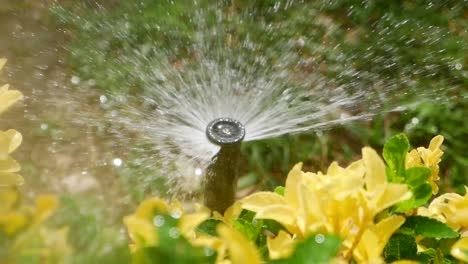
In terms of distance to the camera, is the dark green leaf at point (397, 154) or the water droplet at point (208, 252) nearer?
the water droplet at point (208, 252)

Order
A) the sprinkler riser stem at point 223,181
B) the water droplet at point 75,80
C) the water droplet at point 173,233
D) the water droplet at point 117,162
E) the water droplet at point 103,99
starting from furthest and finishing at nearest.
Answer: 1. the water droplet at point 75,80
2. the water droplet at point 103,99
3. the water droplet at point 117,162
4. the sprinkler riser stem at point 223,181
5. the water droplet at point 173,233

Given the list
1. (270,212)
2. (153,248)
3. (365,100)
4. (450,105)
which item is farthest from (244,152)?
(153,248)

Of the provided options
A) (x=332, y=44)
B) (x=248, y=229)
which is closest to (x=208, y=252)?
(x=248, y=229)

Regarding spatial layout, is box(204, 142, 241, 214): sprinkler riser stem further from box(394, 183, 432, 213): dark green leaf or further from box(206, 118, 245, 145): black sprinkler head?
box(394, 183, 432, 213): dark green leaf

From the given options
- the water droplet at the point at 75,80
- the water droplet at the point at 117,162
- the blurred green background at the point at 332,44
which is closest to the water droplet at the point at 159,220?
the water droplet at the point at 117,162

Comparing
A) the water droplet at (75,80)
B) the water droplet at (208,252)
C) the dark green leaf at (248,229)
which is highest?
the water droplet at (208,252)

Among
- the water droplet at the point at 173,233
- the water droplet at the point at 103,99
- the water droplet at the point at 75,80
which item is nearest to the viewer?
the water droplet at the point at 173,233

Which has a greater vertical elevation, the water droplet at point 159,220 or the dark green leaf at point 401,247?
the dark green leaf at point 401,247

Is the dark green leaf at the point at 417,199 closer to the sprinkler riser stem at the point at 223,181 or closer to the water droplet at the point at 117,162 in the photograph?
the sprinkler riser stem at the point at 223,181
